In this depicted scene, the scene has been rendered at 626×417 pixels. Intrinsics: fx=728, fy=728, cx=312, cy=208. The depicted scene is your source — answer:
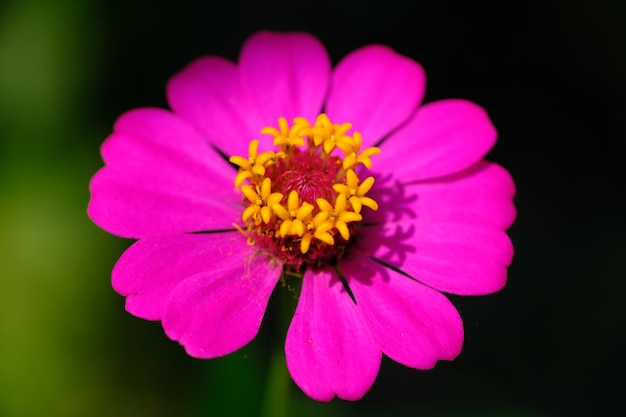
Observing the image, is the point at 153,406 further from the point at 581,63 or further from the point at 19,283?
the point at 581,63

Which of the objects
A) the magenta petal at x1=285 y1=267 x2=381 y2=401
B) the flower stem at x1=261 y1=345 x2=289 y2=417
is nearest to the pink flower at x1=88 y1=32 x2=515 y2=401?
the magenta petal at x1=285 y1=267 x2=381 y2=401

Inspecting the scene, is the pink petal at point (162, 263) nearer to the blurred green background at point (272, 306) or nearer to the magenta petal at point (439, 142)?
the blurred green background at point (272, 306)

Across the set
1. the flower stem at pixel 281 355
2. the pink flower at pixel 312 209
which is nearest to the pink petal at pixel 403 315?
the pink flower at pixel 312 209

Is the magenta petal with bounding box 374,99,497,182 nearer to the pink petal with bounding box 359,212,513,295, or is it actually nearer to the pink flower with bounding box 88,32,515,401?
the pink flower with bounding box 88,32,515,401

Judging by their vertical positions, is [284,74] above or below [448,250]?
above

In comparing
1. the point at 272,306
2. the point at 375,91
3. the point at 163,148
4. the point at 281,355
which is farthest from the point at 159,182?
the point at 272,306

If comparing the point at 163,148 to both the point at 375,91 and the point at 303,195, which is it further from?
the point at 375,91
